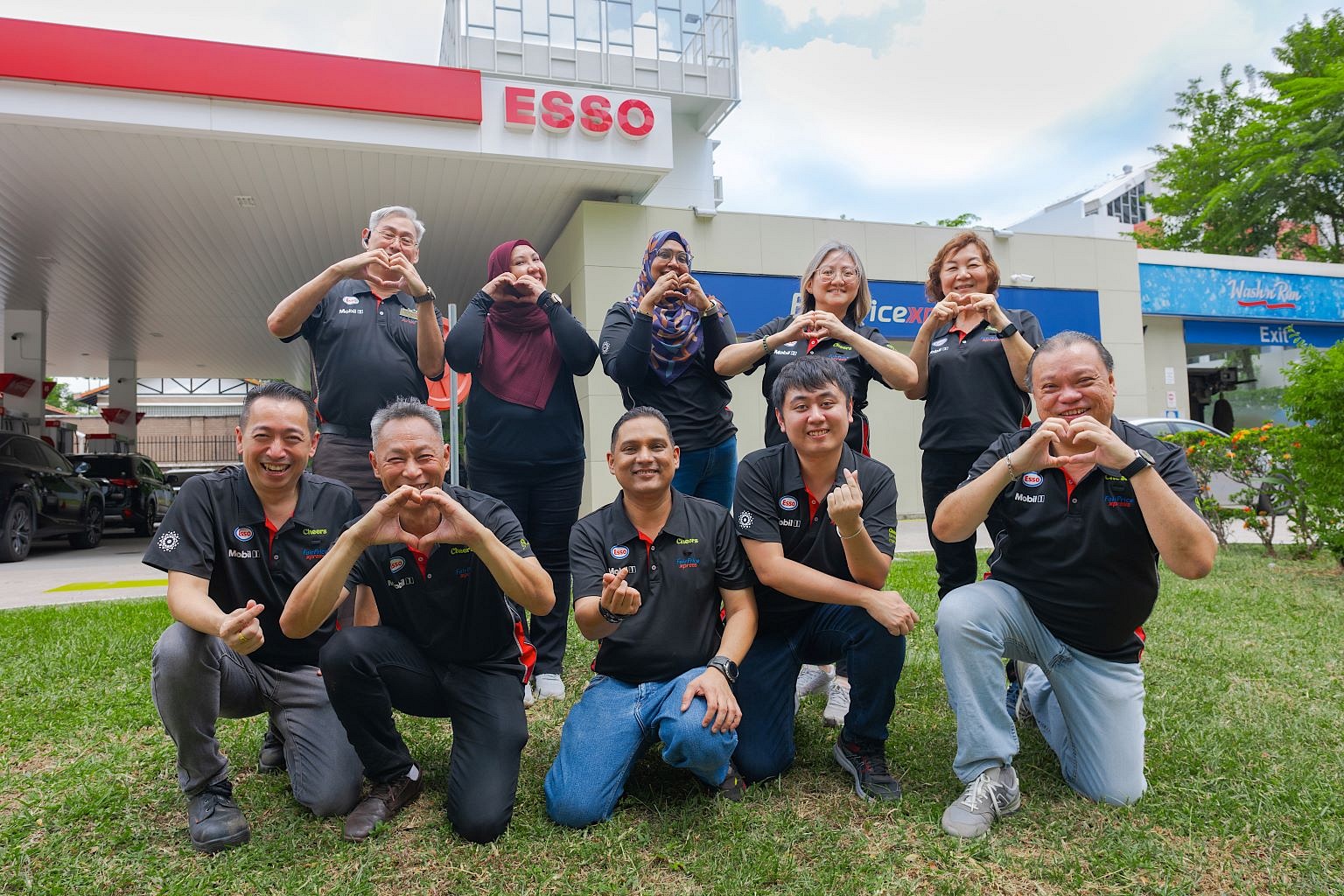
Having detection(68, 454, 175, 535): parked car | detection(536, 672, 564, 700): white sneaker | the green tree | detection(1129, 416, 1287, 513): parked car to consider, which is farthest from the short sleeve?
the green tree

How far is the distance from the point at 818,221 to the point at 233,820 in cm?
1094

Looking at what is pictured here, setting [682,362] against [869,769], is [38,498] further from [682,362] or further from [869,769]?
[869,769]

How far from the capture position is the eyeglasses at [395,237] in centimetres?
349

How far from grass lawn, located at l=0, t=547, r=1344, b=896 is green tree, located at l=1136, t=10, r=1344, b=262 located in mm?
22645

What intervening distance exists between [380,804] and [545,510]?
Answer: 1.56m

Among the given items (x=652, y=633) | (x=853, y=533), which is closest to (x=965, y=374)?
(x=853, y=533)

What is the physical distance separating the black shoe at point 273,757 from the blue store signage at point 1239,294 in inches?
656

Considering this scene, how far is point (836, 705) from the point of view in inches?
133

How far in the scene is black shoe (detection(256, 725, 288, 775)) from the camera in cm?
292

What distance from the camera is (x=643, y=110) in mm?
9109

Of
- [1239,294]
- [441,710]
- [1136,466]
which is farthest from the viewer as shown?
[1239,294]

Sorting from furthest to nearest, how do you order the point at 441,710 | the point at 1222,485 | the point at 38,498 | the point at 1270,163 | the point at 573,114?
the point at 1270,163 < the point at 38,498 < the point at 1222,485 < the point at 573,114 < the point at 441,710

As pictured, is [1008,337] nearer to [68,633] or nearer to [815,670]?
[815,670]

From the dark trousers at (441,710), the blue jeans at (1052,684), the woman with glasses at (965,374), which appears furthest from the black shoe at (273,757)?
the woman with glasses at (965,374)
